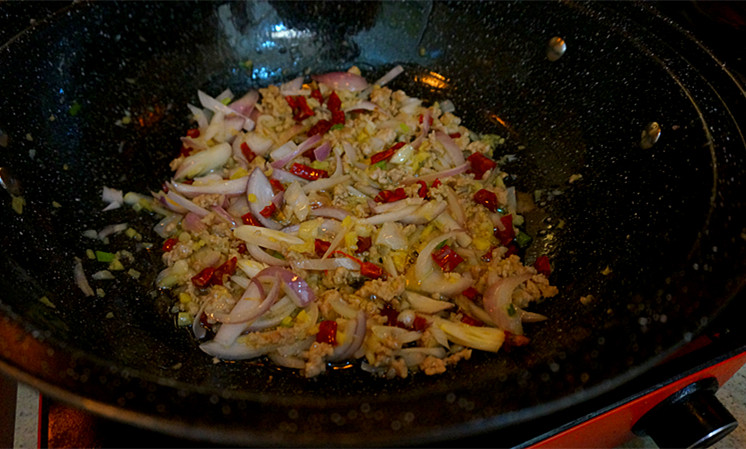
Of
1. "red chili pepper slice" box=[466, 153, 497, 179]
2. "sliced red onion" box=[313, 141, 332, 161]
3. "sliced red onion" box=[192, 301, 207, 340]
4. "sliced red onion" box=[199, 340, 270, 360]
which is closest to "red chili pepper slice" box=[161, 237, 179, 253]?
"sliced red onion" box=[192, 301, 207, 340]

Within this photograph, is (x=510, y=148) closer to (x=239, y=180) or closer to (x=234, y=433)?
(x=239, y=180)

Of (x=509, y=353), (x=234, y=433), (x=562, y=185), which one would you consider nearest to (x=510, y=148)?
(x=562, y=185)

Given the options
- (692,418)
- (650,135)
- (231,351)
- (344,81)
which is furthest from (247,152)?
(692,418)

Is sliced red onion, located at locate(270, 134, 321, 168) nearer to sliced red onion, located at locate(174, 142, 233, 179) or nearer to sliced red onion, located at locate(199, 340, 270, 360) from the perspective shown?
sliced red onion, located at locate(174, 142, 233, 179)

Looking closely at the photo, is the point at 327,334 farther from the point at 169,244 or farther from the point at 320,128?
the point at 320,128

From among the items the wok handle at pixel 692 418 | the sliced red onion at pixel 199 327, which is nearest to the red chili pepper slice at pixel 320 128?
the sliced red onion at pixel 199 327

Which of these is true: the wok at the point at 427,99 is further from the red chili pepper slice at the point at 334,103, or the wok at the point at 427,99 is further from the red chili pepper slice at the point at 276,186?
the red chili pepper slice at the point at 276,186
